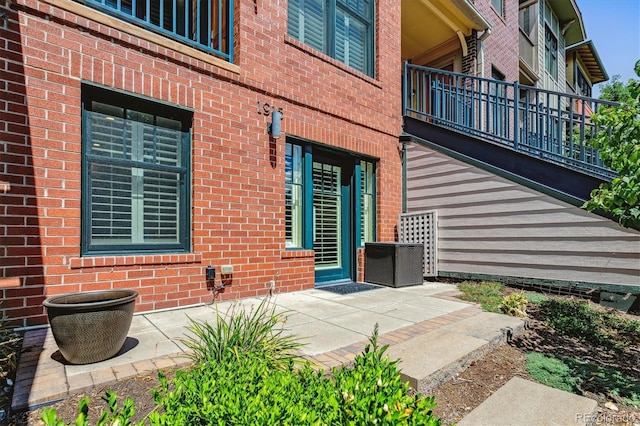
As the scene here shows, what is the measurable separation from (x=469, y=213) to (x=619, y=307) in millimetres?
2304

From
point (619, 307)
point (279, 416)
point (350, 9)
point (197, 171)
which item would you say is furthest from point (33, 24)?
point (619, 307)

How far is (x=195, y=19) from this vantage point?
5379 millimetres

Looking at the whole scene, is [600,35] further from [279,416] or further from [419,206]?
[279,416]

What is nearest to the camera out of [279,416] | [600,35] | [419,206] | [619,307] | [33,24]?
[279,416]

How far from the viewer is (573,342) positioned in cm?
321

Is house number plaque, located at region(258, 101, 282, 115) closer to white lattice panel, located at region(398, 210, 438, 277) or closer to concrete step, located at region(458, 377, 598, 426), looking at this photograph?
white lattice panel, located at region(398, 210, 438, 277)

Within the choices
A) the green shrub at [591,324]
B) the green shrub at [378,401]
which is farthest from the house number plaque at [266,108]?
the green shrub at [591,324]

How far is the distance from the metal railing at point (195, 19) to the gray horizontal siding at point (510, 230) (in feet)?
12.8

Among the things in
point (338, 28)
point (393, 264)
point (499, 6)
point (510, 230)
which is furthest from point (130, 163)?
point (499, 6)

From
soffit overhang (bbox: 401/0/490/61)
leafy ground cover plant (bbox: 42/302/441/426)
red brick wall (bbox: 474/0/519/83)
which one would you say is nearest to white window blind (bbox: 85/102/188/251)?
leafy ground cover plant (bbox: 42/302/441/426)

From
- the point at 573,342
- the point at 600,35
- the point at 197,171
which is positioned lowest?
the point at 573,342

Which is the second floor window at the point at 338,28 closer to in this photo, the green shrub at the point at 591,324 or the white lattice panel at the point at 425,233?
the white lattice panel at the point at 425,233

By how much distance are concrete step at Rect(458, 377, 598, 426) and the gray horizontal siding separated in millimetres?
3360

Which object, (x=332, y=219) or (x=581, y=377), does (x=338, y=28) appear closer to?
(x=332, y=219)
